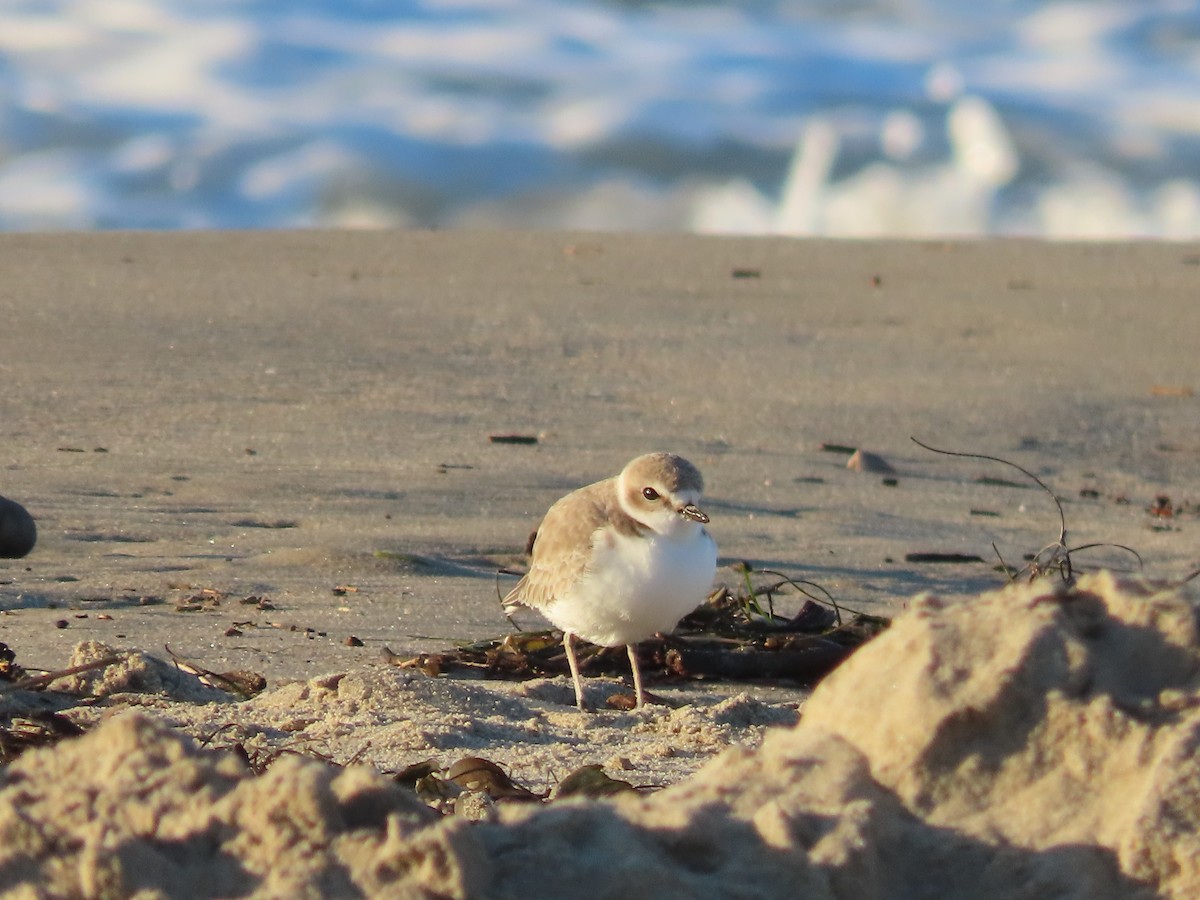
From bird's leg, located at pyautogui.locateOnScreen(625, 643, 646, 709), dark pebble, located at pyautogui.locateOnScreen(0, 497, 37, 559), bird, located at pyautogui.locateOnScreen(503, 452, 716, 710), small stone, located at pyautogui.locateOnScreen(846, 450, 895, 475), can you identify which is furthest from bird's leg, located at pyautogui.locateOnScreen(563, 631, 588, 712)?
small stone, located at pyautogui.locateOnScreen(846, 450, 895, 475)

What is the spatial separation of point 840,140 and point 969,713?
20892 mm

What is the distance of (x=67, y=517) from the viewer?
5.36 meters

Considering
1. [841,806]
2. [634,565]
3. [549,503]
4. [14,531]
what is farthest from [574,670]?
[841,806]

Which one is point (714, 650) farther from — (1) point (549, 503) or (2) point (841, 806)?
(2) point (841, 806)

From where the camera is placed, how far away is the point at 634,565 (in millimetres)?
4082

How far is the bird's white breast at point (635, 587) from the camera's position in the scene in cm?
404

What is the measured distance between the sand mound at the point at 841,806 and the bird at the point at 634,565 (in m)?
2.10

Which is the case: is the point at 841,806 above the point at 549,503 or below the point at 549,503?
above

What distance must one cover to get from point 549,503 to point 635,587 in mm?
2031

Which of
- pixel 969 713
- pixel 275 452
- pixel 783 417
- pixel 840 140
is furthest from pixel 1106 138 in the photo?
pixel 969 713

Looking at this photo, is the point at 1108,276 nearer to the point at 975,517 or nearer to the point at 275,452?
the point at 975,517

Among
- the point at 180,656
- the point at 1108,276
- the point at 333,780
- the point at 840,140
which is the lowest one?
the point at 180,656

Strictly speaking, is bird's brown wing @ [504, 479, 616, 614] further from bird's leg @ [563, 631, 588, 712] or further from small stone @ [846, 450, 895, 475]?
small stone @ [846, 450, 895, 475]

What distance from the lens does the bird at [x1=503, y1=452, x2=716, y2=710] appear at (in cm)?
405
